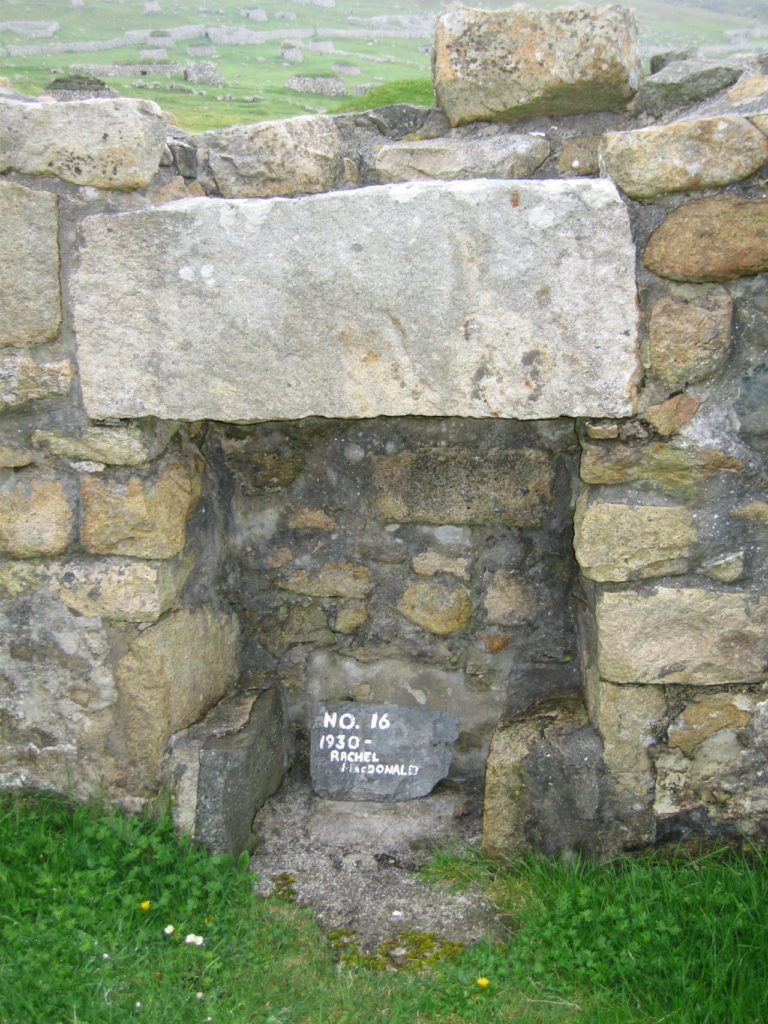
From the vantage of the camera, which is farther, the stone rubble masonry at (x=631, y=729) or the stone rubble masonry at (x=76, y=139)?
the stone rubble masonry at (x=631, y=729)

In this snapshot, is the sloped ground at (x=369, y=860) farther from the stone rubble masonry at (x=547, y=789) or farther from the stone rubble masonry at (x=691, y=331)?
the stone rubble masonry at (x=691, y=331)

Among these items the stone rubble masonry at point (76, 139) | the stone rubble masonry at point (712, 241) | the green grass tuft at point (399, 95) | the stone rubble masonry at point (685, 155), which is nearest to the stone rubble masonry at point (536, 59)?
the stone rubble masonry at point (685, 155)


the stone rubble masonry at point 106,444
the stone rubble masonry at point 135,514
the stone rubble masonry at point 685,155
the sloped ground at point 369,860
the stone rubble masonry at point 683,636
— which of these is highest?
the stone rubble masonry at point 685,155

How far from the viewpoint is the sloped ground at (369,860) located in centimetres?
205

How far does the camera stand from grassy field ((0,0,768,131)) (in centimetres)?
1095

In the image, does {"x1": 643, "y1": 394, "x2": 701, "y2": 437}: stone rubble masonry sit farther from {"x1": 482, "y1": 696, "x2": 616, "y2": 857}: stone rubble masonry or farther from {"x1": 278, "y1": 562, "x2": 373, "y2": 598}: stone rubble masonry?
{"x1": 278, "y1": 562, "x2": 373, "y2": 598}: stone rubble masonry

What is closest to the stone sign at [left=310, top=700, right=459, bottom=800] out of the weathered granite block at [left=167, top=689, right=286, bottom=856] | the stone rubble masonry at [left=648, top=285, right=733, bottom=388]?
the weathered granite block at [left=167, top=689, right=286, bottom=856]

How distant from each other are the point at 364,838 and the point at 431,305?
145 centimetres

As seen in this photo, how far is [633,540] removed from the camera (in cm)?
191

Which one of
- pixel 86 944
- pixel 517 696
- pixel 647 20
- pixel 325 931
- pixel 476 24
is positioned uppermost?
pixel 647 20

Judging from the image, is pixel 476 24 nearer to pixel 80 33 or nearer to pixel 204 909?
pixel 204 909

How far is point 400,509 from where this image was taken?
235cm

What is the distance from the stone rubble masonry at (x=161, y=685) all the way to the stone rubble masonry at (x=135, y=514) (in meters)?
0.21

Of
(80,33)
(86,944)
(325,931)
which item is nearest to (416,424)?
(325,931)
